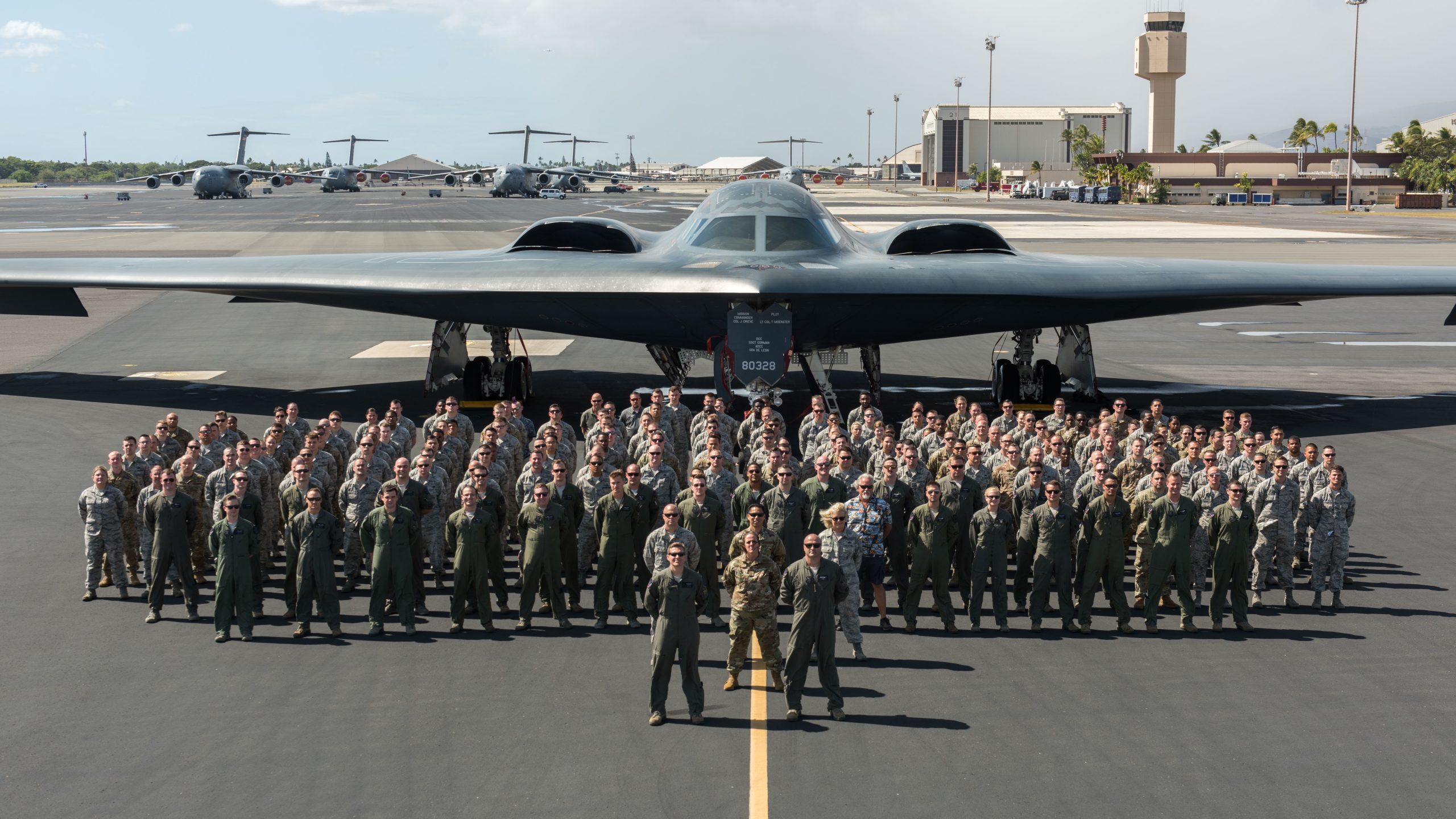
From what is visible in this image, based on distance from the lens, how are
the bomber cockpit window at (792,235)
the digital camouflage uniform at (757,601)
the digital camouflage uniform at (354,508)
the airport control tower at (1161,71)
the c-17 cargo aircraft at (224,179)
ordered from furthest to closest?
the airport control tower at (1161,71)
the c-17 cargo aircraft at (224,179)
the bomber cockpit window at (792,235)
the digital camouflage uniform at (354,508)
the digital camouflage uniform at (757,601)

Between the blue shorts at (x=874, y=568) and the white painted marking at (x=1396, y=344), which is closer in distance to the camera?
the blue shorts at (x=874, y=568)

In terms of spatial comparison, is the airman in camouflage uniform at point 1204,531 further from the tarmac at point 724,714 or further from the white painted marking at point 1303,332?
the white painted marking at point 1303,332

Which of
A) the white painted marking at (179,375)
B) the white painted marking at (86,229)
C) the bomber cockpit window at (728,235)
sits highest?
the white painted marking at (86,229)

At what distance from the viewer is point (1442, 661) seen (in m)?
9.23

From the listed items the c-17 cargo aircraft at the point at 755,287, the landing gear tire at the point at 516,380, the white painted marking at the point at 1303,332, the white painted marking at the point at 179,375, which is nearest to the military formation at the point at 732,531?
the c-17 cargo aircraft at the point at 755,287

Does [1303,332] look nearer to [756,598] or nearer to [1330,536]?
[1330,536]

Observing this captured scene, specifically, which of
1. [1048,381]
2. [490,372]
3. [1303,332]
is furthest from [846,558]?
[1303,332]

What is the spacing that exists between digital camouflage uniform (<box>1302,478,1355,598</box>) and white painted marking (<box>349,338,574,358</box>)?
57.1 feet

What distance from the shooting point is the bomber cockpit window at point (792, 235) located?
59.4ft

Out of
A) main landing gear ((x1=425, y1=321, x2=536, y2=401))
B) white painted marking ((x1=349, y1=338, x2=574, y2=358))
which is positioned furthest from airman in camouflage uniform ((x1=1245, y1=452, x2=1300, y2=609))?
white painted marking ((x1=349, y1=338, x2=574, y2=358))

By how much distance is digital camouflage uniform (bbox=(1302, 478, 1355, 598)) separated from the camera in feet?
34.2

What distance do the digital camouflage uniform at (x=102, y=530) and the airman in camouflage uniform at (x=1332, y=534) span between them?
10239mm

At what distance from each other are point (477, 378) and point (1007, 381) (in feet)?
27.6

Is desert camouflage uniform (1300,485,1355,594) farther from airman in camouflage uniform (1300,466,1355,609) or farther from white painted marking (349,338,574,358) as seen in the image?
white painted marking (349,338,574,358)
